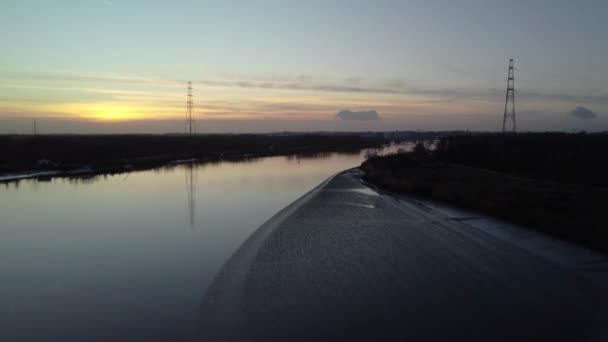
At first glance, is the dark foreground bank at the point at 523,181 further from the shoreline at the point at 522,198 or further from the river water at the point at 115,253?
the river water at the point at 115,253

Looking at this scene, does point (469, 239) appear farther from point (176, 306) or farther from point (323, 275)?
point (176, 306)

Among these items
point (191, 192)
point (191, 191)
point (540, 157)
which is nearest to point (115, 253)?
point (191, 192)

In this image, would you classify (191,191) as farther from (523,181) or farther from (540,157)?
(540,157)

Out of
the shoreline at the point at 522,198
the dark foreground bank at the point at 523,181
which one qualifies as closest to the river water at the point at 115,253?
the shoreline at the point at 522,198

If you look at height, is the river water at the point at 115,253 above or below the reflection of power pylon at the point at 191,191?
below

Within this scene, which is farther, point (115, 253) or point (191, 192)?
point (191, 192)

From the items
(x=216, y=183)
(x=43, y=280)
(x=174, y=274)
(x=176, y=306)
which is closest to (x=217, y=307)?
(x=176, y=306)

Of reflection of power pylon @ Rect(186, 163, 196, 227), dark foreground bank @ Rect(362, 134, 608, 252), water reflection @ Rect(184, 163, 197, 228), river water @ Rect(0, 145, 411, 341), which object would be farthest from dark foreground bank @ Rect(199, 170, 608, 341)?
reflection of power pylon @ Rect(186, 163, 196, 227)
